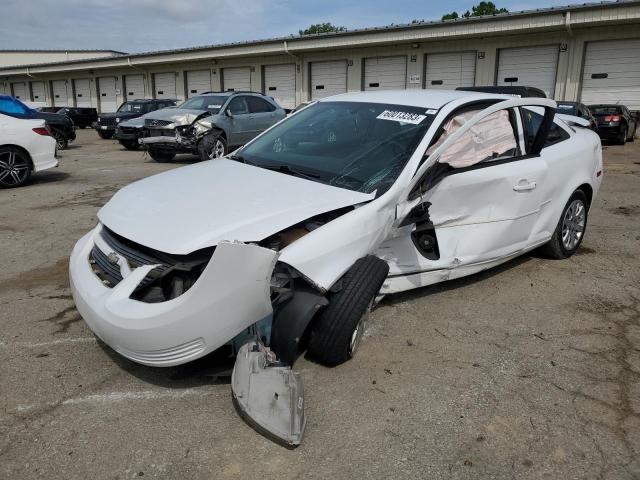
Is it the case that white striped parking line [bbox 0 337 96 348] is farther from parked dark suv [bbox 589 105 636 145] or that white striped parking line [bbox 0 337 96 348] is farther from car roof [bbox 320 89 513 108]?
parked dark suv [bbox 589 105 636 145]

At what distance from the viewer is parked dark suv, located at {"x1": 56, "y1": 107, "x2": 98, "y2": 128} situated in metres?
25.8

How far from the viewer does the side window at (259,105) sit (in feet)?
45.8

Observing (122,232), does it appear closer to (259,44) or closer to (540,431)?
(540,431)

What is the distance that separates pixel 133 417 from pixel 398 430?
1.31 metres

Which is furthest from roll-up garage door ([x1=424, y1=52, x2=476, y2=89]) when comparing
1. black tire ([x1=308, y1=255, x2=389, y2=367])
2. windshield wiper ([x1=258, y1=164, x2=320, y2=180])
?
black tire ([x1=308, y1=255, x2=389, y2=367])

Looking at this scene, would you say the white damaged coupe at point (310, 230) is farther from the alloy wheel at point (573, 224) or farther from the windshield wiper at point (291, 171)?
the alloy wheel at point (573, 224)

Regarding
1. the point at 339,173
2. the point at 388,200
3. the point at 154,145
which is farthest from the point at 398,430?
the point at 154,145

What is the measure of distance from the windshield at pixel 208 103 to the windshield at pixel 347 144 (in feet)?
30.1

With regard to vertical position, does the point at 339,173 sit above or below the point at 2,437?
above

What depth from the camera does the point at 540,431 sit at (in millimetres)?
2607

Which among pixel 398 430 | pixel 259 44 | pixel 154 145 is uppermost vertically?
pixel 259 44

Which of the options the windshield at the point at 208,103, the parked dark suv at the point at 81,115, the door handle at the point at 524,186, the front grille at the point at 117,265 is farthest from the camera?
the parked dark suv at the point at 81,115

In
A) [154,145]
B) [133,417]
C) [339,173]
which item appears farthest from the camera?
[154,145]

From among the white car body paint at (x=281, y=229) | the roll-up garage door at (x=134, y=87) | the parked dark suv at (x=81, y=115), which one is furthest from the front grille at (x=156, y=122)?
the roll-up garage door at (x=134, y=87)
